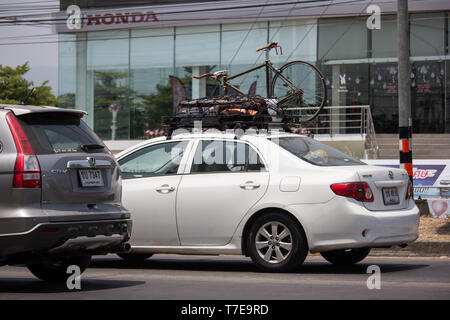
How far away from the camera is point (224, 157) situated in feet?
32.7

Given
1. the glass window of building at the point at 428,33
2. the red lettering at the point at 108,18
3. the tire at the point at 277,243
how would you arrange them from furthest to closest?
1. the red lettering at the point at 108,18
2. the glass window of building at the point at 428,33
3. the tire at the point at 277,243

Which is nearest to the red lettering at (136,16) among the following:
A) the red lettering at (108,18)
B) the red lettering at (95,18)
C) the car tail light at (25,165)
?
the red lettering at (108,18)

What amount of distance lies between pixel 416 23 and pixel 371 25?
1636 mm

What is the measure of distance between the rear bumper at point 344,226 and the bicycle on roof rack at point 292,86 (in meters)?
3.41

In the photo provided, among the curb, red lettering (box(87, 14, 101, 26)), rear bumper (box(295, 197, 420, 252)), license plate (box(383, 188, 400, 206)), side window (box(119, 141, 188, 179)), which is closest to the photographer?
rear bumper (box(295, 197, 420, 252))

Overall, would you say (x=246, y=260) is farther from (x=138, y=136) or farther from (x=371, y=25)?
(x=138, y=136)

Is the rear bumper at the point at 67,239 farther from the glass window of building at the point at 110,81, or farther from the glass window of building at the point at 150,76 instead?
the glass window of building at the point at 110,81

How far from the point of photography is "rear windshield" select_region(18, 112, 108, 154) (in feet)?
24.9

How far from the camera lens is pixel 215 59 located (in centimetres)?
3344

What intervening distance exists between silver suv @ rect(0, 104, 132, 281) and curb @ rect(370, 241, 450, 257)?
533 cm

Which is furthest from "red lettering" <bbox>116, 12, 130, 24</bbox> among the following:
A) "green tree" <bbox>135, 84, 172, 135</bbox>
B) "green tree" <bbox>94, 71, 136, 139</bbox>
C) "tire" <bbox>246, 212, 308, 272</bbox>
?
"tire" <bbox>246, 212, 308, 272</bbox>

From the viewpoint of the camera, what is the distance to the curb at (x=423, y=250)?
1207cm

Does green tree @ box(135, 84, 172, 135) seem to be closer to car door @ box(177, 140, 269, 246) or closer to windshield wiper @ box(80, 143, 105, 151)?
car door @ box(177, 140, 269, 246)

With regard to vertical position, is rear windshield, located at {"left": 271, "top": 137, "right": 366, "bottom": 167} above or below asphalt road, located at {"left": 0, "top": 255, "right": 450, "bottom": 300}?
above
